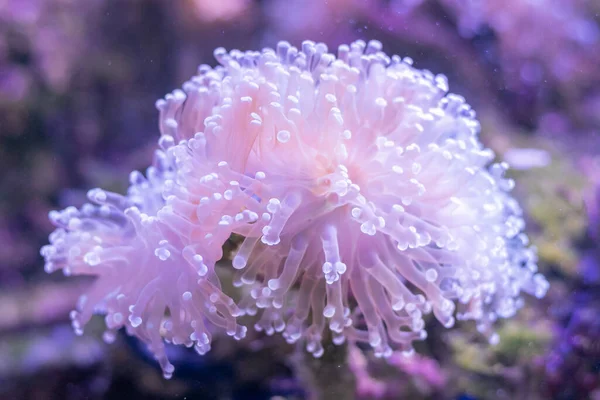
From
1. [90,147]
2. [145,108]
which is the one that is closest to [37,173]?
[90,147]

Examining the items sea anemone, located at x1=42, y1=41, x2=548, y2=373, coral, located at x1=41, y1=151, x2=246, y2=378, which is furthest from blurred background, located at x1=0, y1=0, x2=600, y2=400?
coral, located at x1=41, y1=151, x2=246, y2=378

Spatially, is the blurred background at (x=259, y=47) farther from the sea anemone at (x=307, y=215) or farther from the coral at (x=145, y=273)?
the coral at (x=145, y=273)

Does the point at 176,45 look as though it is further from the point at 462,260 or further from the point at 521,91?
the point at 462,260

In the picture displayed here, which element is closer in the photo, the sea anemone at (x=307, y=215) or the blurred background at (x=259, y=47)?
the sea anemone at (x=307, y=215)

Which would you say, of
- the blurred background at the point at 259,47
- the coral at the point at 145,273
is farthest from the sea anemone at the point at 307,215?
the blurred background at the point at 259,47

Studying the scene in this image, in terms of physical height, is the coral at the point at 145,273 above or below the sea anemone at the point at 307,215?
below

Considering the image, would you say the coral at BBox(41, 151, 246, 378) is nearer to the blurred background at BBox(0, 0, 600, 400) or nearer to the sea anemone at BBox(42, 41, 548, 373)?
the sea anemone at BBox(42, 41, 548, 373)

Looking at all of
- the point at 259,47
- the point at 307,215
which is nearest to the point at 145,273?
the point at 307,215

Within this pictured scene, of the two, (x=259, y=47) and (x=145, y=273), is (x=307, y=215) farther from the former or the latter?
(x=259, y=47)

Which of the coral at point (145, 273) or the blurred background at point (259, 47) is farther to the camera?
the blurred background at point (259, 47)
